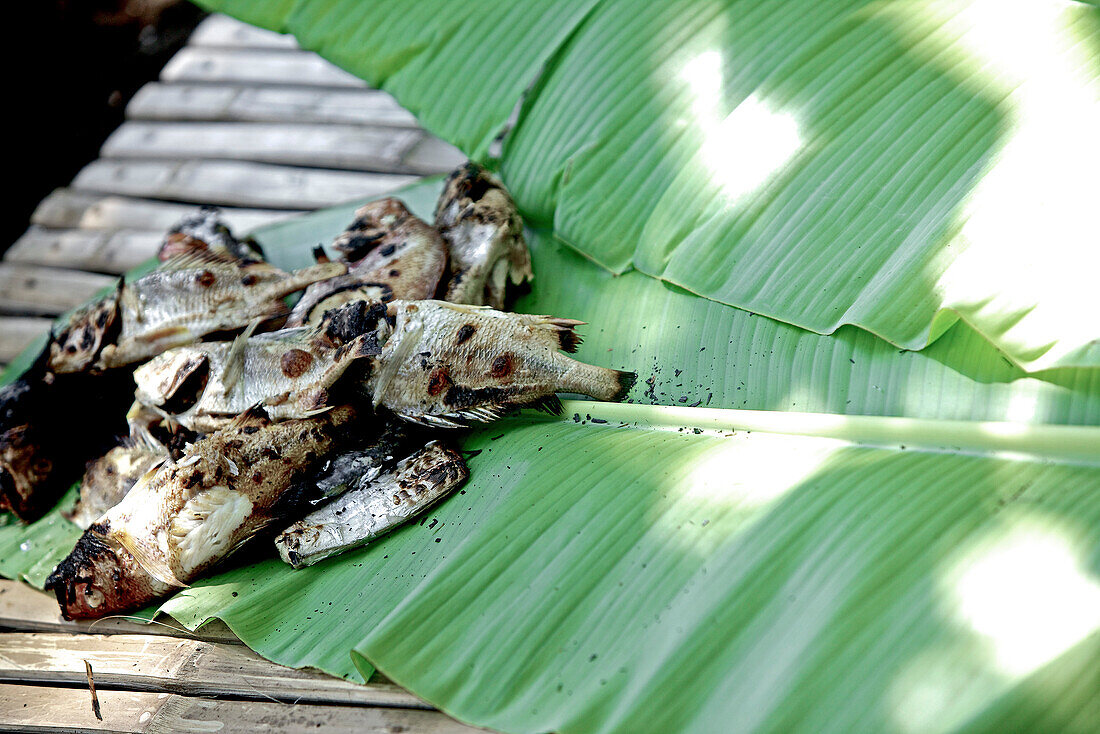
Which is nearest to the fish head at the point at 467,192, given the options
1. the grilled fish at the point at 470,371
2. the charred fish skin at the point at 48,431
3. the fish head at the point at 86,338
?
the grilled fish at the point at 470,371

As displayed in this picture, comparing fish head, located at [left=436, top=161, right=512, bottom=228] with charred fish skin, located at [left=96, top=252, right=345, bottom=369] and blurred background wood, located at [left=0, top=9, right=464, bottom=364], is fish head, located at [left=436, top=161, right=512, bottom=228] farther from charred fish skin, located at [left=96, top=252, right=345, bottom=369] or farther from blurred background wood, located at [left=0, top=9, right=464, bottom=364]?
blurred background wood, located at [left=0, top=9, right=464, bottom=364]

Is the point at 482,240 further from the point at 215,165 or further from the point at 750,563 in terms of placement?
the point at 215,165

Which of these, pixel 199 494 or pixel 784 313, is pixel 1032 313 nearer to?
pixel 784 313

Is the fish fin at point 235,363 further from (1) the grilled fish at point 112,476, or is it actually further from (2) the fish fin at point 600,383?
(2) the fish fin at point 600,383

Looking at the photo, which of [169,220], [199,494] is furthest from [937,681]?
[169,220]

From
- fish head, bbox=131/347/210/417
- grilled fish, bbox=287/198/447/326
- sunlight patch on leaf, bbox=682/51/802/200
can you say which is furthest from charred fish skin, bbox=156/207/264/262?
sunlight patch on leaf, bbox=682/51/802/200

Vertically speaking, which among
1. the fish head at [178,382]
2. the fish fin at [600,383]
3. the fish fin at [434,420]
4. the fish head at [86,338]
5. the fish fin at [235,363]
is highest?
the fish fin at [600,383]
